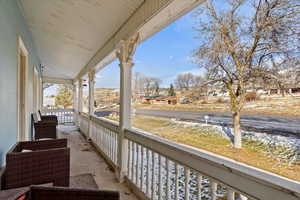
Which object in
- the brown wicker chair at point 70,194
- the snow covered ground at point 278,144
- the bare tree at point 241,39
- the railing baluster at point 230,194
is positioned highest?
the bare tree at point 241,39

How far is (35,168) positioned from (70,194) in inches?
38.7

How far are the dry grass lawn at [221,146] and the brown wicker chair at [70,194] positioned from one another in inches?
28.1

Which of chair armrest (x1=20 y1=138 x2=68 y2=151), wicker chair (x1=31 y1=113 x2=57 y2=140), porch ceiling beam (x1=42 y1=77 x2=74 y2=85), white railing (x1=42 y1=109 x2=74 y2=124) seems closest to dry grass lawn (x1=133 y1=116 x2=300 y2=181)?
chair armrest (x1=20 y1=138 x2=68 y2=151)

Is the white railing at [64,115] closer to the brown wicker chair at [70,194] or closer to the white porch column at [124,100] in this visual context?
the white porch column at [124,100]

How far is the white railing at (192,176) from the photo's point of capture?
0.97 metres

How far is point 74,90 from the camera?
9672mm

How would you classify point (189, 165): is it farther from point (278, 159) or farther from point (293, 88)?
point (293, 88)

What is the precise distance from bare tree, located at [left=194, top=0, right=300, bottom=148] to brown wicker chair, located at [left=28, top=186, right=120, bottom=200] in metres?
0.80

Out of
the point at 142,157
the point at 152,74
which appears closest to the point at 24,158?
the point at 142,157

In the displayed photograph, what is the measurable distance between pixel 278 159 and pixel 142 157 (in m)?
1.75

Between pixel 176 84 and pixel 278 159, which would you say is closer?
pixel 278 159

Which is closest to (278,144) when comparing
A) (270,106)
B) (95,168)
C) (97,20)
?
(270,106)

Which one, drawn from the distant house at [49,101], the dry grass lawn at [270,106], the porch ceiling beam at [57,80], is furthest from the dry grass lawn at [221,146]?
the distant house at [49,101]

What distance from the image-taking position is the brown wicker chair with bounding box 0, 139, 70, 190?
159cm
